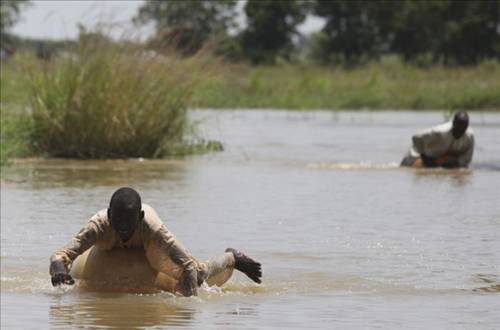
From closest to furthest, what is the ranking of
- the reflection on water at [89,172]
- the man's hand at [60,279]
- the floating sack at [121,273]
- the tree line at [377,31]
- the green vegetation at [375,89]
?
the man's hand at [60,279] < the floating sack at [121,273] < the reflection on water at [89,172] < the green vegetation at [375,89] < the tree line at [377,31]

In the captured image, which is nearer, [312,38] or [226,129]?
[226,129]

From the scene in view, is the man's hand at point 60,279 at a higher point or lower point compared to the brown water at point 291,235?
higher

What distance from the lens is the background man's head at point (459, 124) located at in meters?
18.3

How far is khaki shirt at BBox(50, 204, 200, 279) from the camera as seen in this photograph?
9.27 metres

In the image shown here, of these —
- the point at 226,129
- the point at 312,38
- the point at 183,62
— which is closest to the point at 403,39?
the point at 312,38

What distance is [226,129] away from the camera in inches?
1135

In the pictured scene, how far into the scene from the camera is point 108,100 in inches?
768

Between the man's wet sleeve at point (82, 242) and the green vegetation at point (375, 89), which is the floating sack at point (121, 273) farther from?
the green vegetation at point (375, 89)

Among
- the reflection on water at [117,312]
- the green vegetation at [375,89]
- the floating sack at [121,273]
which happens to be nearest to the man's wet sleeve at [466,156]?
the floating sack at [121,273]

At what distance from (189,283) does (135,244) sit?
436mm

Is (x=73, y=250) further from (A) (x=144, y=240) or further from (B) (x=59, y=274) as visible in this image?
(A) (x=144, y=240)

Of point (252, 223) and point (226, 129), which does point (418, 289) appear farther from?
point (226, 129)

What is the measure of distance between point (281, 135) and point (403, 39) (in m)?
40.8

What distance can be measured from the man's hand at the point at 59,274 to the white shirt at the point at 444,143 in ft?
33.8
